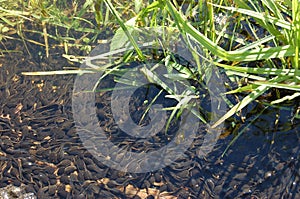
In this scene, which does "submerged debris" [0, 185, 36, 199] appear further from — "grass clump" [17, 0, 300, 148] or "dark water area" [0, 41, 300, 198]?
"grass clump" [17, 0, 300, 148]

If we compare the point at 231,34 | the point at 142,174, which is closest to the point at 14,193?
the point at 142,174

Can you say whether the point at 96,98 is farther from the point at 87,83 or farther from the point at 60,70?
the point at 60,70

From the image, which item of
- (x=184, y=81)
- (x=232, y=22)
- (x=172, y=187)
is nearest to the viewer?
(x=172, y=187)

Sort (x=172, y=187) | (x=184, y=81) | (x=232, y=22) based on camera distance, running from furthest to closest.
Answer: (x=232, y=22)
(x=184, y=81)
(x=172, y=187)

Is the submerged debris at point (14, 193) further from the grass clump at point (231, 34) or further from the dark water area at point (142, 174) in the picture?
the grass clump at point (231, 34)

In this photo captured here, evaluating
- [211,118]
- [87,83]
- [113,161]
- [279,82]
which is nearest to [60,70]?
[87,83]

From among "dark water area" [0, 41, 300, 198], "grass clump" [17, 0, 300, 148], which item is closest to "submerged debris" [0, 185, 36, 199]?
"dark water area" [0, 41, 300, 198]

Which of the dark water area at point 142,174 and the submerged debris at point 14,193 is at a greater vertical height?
the dark water area at point 142,174

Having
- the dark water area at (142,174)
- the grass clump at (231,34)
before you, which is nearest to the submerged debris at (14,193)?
the dark water area at (142,174)
